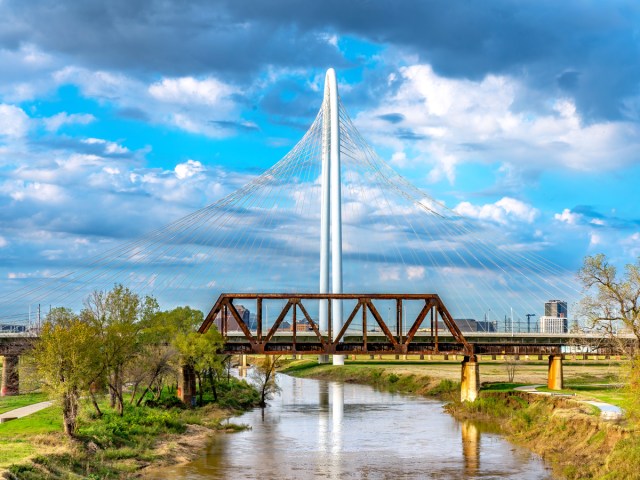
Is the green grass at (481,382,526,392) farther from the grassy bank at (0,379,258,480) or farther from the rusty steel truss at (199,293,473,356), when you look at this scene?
the grassy bank at (0,379,258,480)

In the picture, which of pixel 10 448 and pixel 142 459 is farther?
pixel 142 459

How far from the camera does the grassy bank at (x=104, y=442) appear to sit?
4144 cm

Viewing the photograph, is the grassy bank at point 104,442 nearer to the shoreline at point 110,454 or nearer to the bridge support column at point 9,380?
the shoreline at point 110,454

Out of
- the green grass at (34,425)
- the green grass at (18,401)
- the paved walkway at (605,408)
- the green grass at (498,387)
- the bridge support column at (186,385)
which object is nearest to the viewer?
the green grass at (34,425)

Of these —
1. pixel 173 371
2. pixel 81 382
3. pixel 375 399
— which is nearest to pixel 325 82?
pixel 375 399

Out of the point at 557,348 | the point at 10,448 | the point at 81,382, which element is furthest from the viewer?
the point at 557,348

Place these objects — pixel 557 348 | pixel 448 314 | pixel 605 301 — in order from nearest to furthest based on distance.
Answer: pixel 605 301 → pixel 448 314 → pixel 557 348

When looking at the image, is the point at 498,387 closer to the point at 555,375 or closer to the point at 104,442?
the point at 555,375

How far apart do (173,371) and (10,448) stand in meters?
26.7

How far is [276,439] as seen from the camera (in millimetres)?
62875

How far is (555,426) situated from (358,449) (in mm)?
14211

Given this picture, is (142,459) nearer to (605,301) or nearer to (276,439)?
(276,439)

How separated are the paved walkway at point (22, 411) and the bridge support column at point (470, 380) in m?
41.4

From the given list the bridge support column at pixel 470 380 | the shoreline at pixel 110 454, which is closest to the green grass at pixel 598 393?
the bridge support column at pixel 470 380
